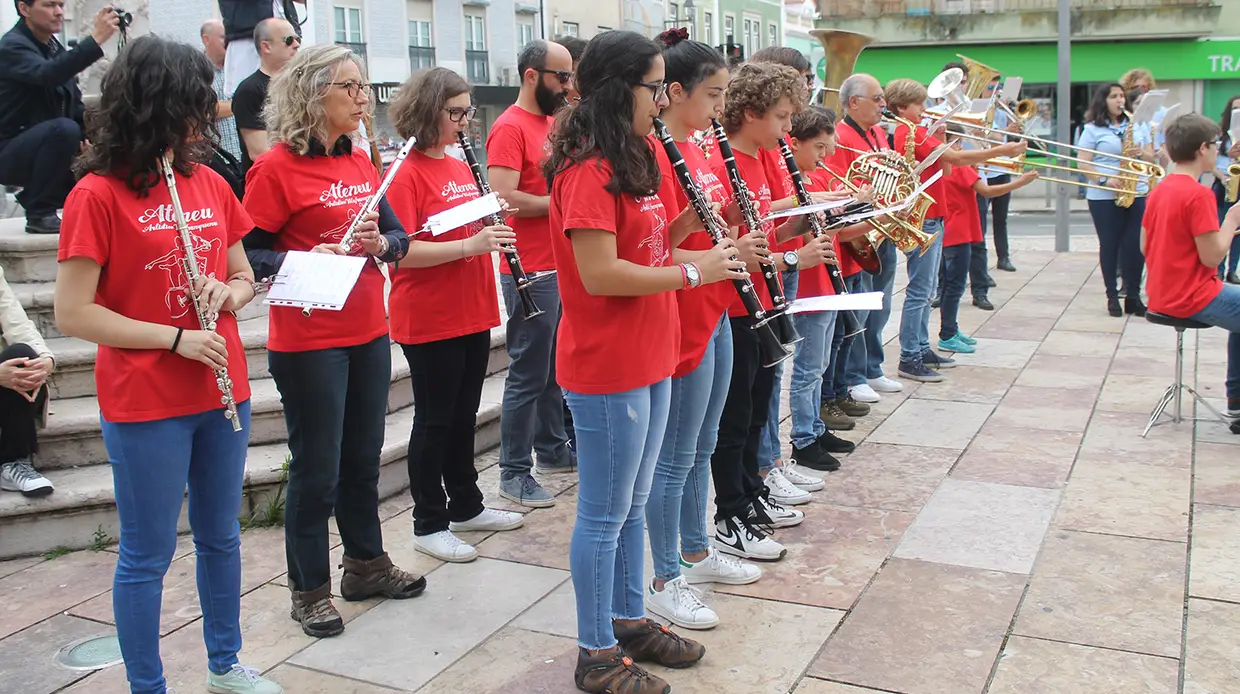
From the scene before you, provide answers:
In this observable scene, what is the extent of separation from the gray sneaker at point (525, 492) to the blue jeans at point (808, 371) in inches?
52.6

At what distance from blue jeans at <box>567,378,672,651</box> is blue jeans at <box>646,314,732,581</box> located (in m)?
0.33

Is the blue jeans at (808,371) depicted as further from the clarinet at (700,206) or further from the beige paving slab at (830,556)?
the clarinet at (700,206)

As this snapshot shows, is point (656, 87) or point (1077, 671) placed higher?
point (656, 87)

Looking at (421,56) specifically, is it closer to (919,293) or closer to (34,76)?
(919,293)

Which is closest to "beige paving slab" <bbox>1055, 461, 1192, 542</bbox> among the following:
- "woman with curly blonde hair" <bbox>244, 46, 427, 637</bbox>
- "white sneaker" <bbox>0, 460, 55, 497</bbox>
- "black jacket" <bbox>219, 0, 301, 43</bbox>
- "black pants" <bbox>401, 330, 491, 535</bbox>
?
"black pants" <bbox>401, 330, 491, 535</bbox>

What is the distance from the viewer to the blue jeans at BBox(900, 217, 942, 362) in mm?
7430

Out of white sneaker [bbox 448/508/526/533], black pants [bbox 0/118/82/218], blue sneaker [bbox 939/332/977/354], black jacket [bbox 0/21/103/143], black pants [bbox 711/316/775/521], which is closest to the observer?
black pants [bbox 711/316/775/521]

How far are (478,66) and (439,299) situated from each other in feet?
91.8

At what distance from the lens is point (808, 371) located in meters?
5.63

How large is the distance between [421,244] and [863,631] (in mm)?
2114

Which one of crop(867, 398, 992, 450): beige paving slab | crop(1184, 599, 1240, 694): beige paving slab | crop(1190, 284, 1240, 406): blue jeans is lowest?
crop(1184, 599, 1240, 694): beige paving slab

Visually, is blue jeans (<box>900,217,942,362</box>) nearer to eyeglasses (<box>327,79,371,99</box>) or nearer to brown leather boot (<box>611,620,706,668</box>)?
brown leather boot (<box>611,620,706,668</box>)

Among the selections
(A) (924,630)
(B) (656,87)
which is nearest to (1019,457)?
(A) (924,630)

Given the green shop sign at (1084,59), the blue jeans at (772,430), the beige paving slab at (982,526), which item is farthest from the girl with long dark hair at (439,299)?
the green shop sign at (1084,59)
